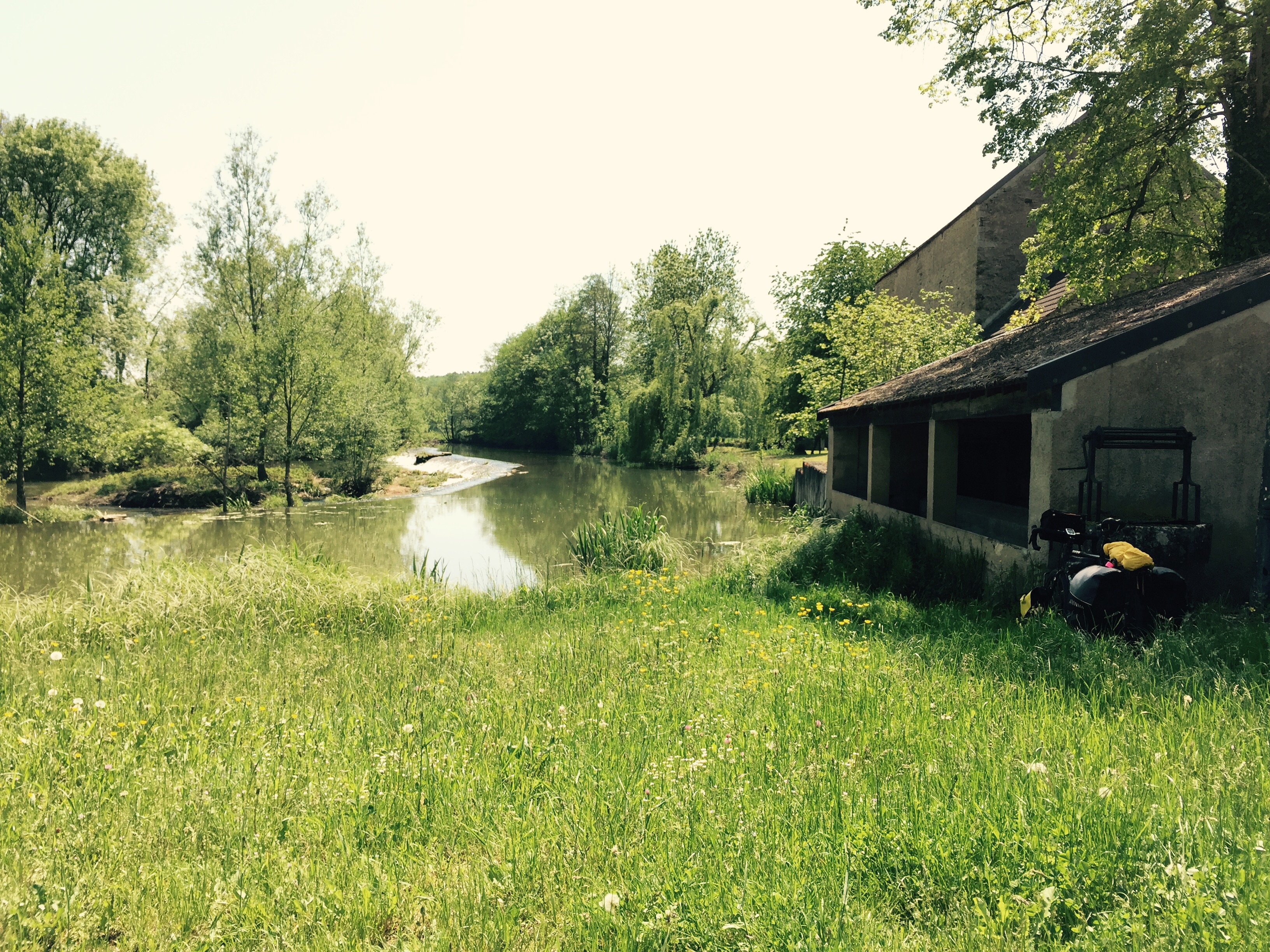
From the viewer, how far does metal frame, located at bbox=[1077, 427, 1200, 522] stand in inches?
264

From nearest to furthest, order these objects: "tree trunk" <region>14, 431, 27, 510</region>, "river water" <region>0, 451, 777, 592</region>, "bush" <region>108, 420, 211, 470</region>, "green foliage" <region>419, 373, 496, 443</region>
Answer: "river water" <region>0, 451, 777, 592</region>, "tree trunk" <region>14, 431, 27, 510</region>, "bush" <region>108, 420, 211, 470</region>, "green foliage" <region>419, 373, 496, 443</region>

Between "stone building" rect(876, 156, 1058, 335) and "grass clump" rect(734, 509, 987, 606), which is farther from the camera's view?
"stone building" rect(876, 156, 1058, 335)

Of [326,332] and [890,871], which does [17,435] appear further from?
[890,871]

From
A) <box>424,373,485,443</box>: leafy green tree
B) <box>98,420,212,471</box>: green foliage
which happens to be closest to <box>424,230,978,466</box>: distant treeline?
<box>98,420,212,471</box>: green foliage

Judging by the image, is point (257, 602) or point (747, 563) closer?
point (257, 602)

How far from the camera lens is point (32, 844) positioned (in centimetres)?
303

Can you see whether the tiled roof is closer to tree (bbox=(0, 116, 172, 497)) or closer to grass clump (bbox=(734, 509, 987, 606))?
grass clump (bbox=(734, 509, 987, 606))

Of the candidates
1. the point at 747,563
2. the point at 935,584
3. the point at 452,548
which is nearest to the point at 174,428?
the point at 452,548

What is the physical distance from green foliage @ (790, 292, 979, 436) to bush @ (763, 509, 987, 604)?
7.78 meters

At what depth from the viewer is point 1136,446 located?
22.7 ft

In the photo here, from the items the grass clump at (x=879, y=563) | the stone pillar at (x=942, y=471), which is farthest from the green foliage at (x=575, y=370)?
the stone pillar at (x=942, y=471)

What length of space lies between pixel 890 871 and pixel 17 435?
2732 centimetres

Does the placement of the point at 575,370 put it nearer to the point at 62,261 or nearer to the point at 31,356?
the point at 62,261

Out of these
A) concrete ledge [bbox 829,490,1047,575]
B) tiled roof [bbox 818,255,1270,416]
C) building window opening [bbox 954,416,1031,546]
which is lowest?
concrete ledge [bbox 829,490,1047,575]
